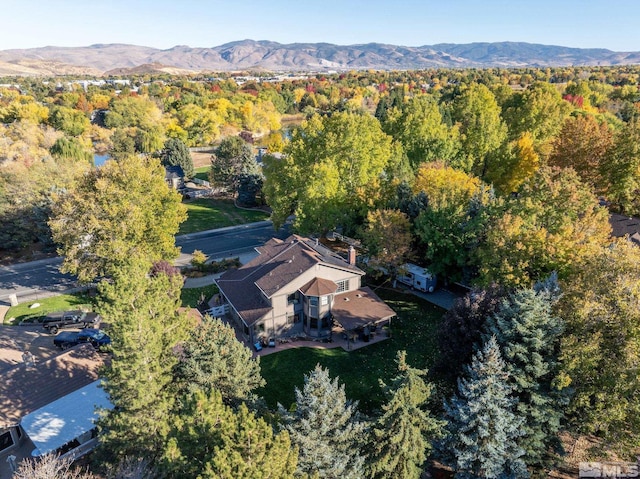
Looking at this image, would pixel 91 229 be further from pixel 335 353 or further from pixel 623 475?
pixel 623 475

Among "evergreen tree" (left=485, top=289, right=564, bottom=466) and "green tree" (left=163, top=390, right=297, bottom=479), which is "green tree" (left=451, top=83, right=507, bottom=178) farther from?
"green tree" (left=163, top=390, right=297, bottom=479)

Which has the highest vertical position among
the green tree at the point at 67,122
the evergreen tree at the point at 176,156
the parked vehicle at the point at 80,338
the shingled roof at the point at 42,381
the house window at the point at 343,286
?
the green tree at the point at 67,122

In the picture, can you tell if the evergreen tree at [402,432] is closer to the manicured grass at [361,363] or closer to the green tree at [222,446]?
the green tree at [222,446]

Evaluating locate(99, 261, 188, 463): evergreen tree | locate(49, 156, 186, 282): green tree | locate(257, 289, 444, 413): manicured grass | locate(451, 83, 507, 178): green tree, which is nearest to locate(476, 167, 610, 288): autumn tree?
locate(257, 289, 444, 413): manicured grass

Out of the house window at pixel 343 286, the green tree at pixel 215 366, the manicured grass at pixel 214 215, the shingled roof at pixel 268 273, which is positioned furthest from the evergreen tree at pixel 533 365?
the manicured grass at pixel 214 215

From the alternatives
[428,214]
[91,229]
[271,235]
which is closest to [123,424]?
[91,229]

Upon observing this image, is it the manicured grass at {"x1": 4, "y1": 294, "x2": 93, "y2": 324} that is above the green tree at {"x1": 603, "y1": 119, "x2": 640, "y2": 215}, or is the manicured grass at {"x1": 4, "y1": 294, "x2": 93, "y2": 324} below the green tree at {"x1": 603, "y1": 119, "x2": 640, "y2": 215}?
below
